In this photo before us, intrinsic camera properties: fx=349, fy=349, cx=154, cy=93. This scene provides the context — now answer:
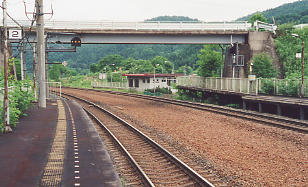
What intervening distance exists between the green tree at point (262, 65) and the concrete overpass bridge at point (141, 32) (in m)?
2.95

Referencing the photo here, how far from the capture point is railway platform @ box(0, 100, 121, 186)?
838 cm

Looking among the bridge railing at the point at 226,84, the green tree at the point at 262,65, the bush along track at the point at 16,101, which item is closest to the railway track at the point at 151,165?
the bush along track at the point at 16,101

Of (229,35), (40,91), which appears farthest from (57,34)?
(229,35)

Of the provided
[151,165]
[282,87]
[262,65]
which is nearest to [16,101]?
[151,165]

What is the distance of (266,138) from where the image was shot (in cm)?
1586

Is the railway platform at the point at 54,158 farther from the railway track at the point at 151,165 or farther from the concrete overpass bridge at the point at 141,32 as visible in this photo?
the concrete overpass bridge at the point at 141,32

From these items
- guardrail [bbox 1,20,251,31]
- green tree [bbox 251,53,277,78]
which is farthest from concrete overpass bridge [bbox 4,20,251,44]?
green tree [bbox 251,53,277,78]

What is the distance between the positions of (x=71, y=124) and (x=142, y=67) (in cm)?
9150

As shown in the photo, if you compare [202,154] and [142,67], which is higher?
[142,67]

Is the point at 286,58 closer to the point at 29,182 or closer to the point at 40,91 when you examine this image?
the point at 40,91

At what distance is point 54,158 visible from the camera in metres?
10.7

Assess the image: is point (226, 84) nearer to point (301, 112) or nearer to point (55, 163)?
point (301, 112)

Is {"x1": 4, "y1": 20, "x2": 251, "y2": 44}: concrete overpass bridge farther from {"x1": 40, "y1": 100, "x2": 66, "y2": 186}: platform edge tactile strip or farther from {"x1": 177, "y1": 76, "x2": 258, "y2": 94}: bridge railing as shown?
{"x1": 40, "y1": 100, "x2": 66, "y2": 186}: platform edge tactile strip

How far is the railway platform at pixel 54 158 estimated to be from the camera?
8.38m
